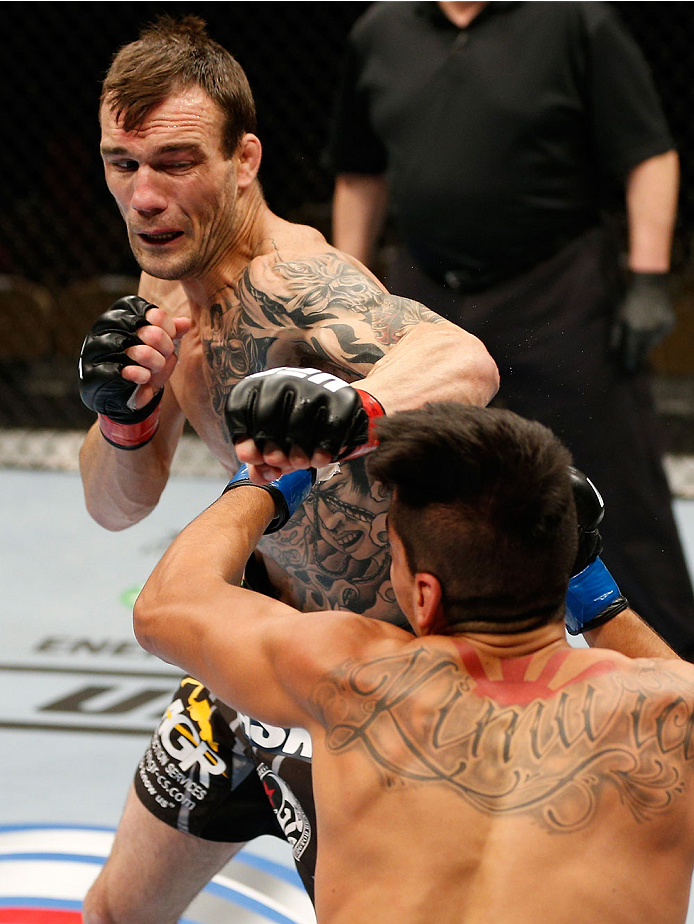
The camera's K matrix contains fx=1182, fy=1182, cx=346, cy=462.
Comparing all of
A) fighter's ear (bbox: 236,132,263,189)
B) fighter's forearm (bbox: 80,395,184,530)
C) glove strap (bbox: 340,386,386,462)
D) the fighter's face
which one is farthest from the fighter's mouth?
glove strap (bbox: 340,386,386,462)

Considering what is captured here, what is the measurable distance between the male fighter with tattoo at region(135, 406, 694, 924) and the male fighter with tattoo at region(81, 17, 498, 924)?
0.24 m

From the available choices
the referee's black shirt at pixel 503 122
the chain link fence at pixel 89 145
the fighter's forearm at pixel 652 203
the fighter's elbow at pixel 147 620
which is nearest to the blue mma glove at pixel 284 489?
the fighter's elbow at pixel 147 620

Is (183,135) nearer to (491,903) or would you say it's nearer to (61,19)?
(491,903)

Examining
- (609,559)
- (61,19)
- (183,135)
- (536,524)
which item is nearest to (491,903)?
(536,524)

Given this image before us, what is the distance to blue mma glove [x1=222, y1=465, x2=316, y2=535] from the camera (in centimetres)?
114

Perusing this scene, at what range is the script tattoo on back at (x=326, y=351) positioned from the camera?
125 centimetres

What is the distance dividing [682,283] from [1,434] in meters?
3.11

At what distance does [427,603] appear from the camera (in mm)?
946

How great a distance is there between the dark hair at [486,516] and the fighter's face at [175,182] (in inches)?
19.8

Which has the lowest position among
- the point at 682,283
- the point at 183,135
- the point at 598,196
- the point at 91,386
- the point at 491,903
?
the point at 682,283

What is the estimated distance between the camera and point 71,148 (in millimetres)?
5570

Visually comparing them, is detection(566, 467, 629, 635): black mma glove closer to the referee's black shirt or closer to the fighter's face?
the fighter's face

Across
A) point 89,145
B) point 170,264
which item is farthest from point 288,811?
point 89,145

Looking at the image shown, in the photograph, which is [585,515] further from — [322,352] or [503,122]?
[503,122]
